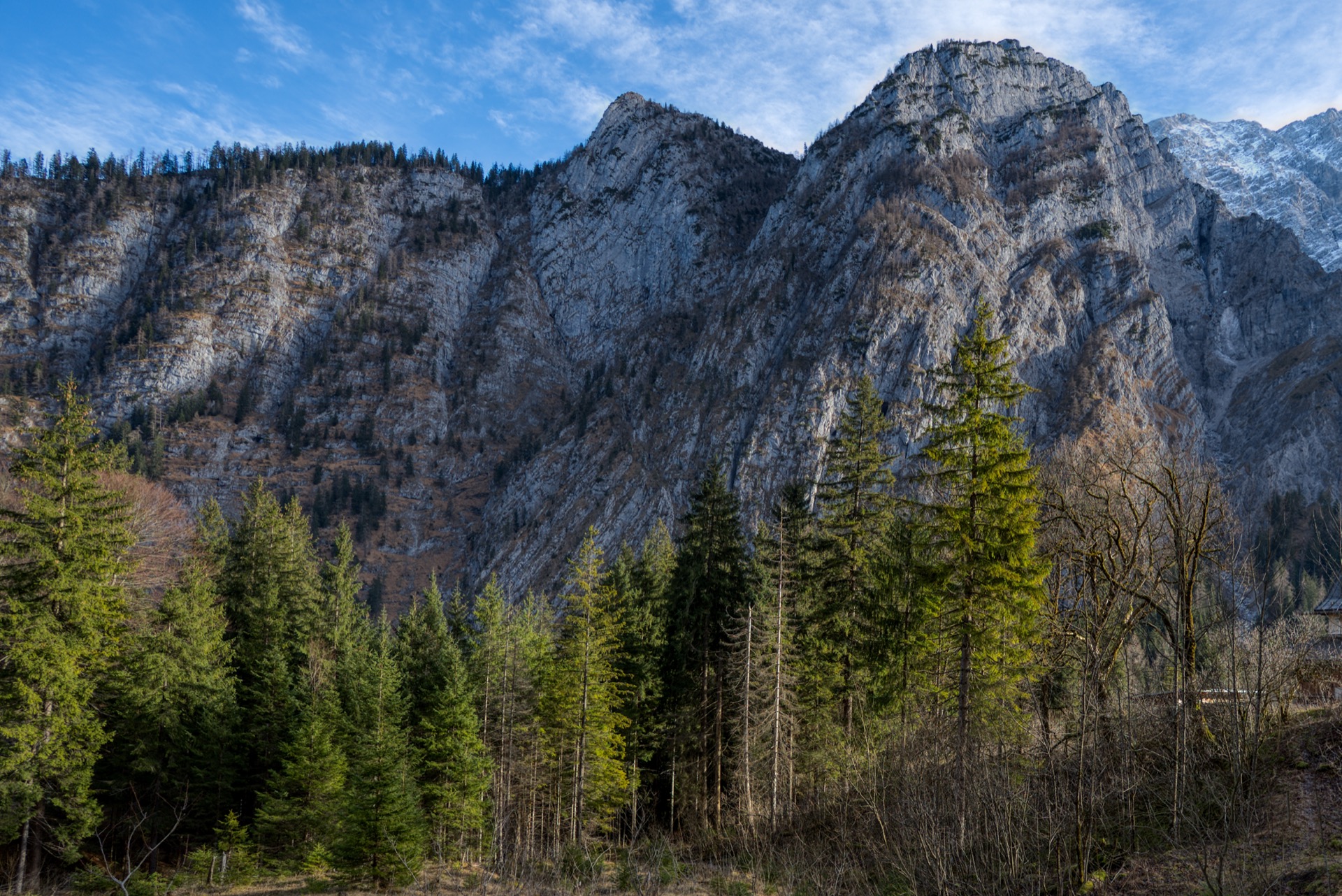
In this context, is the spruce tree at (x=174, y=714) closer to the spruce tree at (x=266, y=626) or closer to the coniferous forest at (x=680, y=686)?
the coniferous forest at (x=680, y=686)

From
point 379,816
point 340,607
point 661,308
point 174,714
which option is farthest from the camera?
point 661,308

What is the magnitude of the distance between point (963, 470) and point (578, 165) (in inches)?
7374

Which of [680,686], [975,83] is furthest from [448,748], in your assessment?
[975,83]

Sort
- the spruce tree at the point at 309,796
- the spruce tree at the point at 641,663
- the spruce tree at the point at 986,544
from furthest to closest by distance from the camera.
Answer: the spruce tree at the point at 641,663 → the spruce tree at the point at 309,796 → the spruce tree at the point at 986,544

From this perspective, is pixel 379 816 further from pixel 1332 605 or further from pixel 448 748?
pixel 1332 605

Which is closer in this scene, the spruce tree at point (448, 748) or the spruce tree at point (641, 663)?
the spruce tree at point (448, 748)

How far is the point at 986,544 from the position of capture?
63.3 feet

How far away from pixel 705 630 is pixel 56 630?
22925 millimetres

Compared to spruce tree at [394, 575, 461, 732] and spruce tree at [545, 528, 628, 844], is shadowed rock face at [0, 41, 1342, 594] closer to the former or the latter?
spruce tree at [394, 575, 461, 732]

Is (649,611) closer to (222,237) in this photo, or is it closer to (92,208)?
(222,237)

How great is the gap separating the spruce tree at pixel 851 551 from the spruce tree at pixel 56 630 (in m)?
24.9

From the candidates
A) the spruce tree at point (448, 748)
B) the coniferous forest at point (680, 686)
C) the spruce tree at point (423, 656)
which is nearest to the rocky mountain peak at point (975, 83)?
the coniferous forest at point (680, 686)

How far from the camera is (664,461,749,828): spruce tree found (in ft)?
109

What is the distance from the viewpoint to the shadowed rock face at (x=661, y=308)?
119319mm
